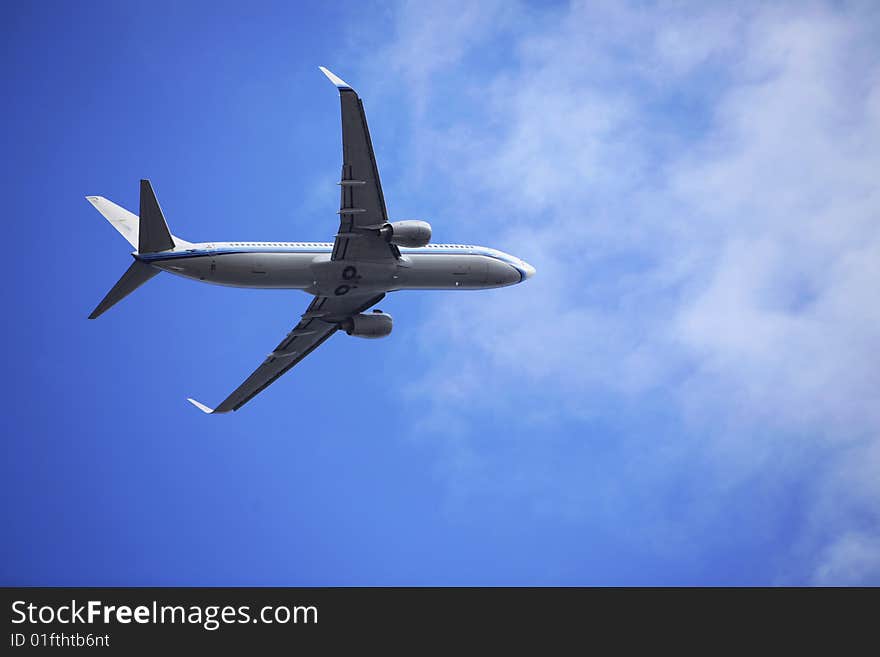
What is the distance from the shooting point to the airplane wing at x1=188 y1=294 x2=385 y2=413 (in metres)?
66.7

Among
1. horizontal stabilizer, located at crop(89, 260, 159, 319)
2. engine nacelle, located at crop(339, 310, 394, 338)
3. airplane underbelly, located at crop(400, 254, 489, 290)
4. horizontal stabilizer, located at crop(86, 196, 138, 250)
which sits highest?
horizontal stabilizer, located at crop(86, 196, 138, 250)

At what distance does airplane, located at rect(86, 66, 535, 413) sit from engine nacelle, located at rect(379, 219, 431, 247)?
0.16ft

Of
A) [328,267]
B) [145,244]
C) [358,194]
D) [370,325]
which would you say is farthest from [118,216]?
[370,325]

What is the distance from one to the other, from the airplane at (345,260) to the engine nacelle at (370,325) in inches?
2.1

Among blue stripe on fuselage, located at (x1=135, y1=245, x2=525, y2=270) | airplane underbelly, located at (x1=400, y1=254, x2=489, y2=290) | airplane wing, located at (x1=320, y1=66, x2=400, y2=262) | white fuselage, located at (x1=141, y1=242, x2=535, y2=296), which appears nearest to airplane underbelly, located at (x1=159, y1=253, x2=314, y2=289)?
white fuselage, located at (x1=141, y1=242, x2=535, y2=296)

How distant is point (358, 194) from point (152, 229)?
10.1 metres

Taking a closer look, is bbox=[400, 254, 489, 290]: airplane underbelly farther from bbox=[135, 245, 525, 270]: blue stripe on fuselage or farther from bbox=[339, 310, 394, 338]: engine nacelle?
bbox=[339, 310, 394, 338]: engine nacelle

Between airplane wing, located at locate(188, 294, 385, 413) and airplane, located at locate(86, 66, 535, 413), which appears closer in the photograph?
airplane, located at locate(86, 66, 535, 413)

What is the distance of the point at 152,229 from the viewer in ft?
194
